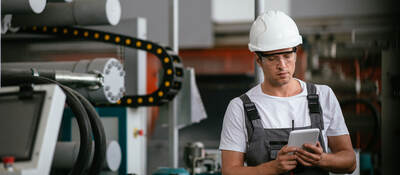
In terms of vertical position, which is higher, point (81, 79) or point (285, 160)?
point (81, 79)

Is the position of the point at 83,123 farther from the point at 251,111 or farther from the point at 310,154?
the point at 310,154

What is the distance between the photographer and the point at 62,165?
8.23ft

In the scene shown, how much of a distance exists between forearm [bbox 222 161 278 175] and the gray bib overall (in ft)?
0.21

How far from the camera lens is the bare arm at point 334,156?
157cm

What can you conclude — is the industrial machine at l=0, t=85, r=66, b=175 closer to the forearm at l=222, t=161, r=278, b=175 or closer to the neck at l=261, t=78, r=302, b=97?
the forearm at l=222, t=161, r=278, b=175

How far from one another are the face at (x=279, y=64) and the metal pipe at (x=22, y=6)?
1164 mm

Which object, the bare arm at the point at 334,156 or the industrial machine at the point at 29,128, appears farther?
the bare arm at the point at 334,156

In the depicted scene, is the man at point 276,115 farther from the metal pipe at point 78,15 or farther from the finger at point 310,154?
the metal pipe at point 78,15

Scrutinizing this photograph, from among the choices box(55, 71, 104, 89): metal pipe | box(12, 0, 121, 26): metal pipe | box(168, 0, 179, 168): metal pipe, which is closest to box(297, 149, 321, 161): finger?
box(55, 71, 104, 89): metal pipe

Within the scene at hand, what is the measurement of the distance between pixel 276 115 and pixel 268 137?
85 mm

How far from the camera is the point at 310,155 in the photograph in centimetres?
156

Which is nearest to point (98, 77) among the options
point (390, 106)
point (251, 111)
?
point (251, 111)

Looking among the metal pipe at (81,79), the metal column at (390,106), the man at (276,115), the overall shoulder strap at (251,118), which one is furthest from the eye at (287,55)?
the metal column at (390,106)

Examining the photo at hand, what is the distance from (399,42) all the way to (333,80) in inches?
52.8
